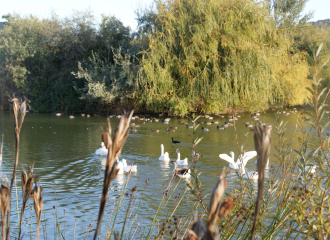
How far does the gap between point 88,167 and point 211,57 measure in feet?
35.1

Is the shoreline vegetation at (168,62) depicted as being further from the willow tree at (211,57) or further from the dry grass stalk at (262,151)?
the dry grass stalk at (262,151)

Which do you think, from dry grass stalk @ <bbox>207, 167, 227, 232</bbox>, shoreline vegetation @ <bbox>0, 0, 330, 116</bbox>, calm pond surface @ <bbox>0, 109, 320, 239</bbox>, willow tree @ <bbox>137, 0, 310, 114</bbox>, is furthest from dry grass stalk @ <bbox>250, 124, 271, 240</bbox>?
willow tree @ <bbox>137, 0, 310, 114</bbox>

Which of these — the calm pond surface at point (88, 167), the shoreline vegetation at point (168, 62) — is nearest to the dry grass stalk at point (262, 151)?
the calm pond surface at point (88, 167)

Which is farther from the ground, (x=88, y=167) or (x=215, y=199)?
(x=215, y=199)

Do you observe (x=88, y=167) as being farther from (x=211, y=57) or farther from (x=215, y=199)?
(x=211, y=57)

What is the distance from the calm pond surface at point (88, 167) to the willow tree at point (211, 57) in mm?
3166

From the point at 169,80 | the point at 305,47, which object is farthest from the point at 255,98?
the point at 305,47

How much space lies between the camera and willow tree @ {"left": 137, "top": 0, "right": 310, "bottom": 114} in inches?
647

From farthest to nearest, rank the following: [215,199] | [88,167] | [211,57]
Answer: [211,57] → [88,167] → [215,199]

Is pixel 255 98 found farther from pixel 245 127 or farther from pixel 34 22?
pixel 34 22

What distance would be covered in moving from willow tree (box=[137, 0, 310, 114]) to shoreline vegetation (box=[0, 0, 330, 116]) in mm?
52

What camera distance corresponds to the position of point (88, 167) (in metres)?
7.87

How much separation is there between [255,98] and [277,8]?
39.3 ft

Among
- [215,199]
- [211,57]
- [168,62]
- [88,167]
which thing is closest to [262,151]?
[215,199]
